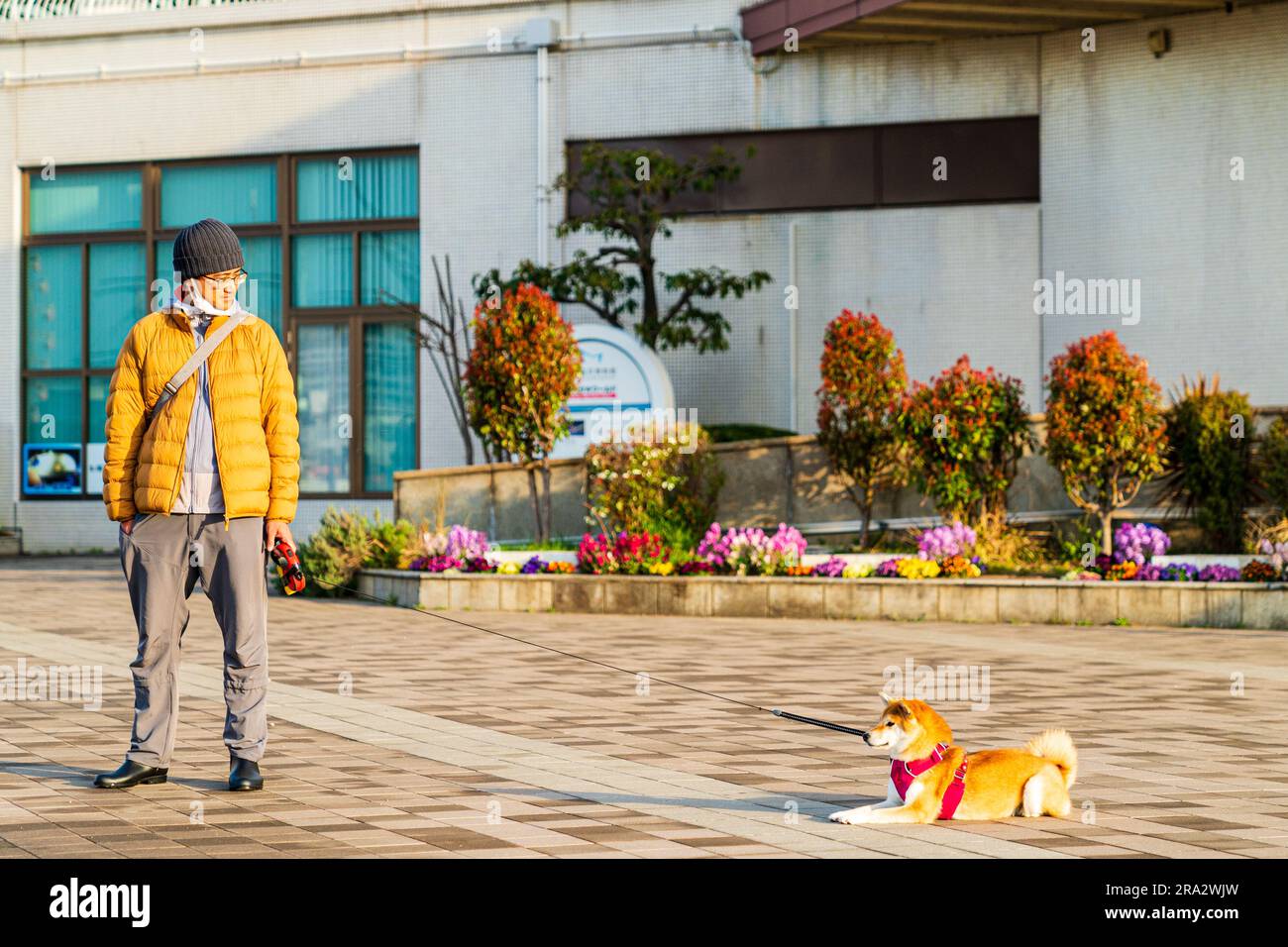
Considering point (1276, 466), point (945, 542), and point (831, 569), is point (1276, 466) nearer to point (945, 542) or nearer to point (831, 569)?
point (945, 542)

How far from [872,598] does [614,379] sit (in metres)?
7.05

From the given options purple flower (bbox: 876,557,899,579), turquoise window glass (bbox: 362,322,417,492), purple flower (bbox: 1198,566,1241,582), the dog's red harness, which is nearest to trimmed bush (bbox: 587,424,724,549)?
purple flower (bbox: 876,557,899,579)

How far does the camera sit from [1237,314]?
22.2 m

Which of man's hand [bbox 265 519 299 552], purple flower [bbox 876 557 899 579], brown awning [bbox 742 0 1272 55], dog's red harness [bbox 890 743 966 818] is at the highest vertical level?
brown awning [bbox 742 0 1272 55]

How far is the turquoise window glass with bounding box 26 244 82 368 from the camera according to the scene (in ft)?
92.9

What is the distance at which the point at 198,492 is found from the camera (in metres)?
7.21

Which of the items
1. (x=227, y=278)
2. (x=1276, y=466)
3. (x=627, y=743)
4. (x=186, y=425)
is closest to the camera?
(x=186, y=425)

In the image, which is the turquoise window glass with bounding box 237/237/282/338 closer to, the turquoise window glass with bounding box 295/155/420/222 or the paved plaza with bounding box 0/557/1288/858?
the turquoise window glass with bounding box 295/155/420/222

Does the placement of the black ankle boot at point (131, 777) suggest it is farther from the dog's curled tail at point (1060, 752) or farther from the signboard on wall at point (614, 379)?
the signboard on wall at point (614, 379)

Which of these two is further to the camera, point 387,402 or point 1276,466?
point 387,402

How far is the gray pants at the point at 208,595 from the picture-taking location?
284 inches

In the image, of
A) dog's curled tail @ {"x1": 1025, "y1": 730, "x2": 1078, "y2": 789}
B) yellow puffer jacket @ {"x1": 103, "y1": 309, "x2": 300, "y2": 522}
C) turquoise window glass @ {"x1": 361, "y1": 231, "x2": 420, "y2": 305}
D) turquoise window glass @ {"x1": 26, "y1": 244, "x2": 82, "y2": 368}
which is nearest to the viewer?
dog's curled tail @ {"x1": 1025, "y1": 730, "x2": 1078, "y2": 789}

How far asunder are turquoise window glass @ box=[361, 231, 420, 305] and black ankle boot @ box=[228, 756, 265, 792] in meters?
19.6

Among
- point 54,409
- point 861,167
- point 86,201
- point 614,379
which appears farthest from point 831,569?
point 86,201
